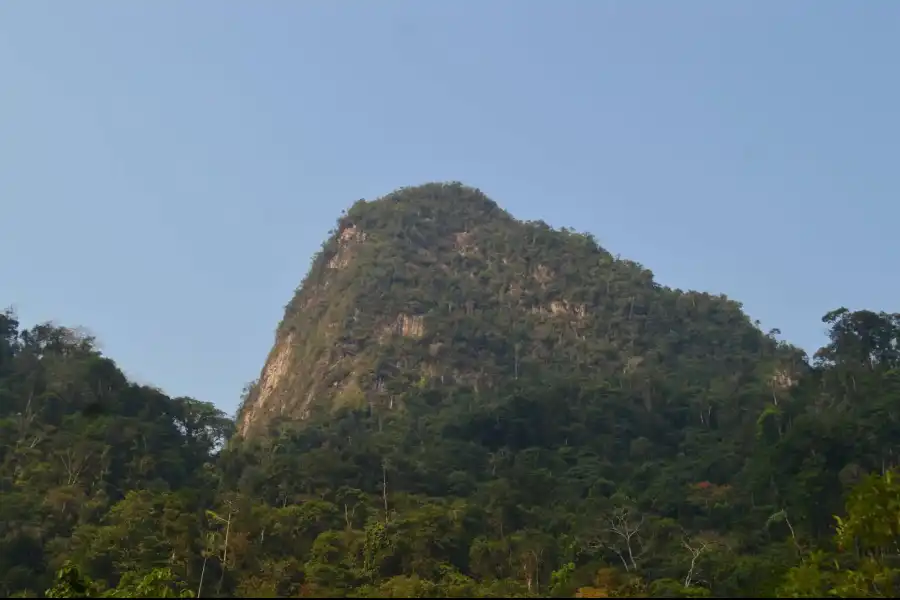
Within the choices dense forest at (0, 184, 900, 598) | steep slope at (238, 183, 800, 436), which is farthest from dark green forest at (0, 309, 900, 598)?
steep slope at (238, 183, 800, 436)

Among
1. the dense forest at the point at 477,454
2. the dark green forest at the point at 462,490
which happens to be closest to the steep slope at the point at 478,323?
the dense forest at the point at 477,454

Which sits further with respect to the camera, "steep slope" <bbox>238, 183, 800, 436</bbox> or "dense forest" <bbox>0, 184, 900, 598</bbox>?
"steep slope" <bbox>238, 183, 800, 436</bbox>

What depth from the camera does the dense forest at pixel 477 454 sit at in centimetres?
2559

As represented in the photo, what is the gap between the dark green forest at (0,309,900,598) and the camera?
81.8ft

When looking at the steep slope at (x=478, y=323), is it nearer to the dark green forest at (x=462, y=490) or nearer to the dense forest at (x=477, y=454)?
the dense forest at (x=477, y=454)

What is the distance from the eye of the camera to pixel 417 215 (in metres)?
72.1

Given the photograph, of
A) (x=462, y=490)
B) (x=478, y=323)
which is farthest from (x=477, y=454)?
Answer: (x=478, y=323)

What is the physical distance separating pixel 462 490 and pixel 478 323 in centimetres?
2290

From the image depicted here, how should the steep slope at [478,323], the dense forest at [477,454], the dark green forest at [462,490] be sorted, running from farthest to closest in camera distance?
the steep slope at [478,323]
the dense forest at [477,454]
the dark green forest at [462,490]

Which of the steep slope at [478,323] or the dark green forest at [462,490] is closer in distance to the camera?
the dark green forest at [462,490]

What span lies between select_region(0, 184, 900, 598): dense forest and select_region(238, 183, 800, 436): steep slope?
225mm

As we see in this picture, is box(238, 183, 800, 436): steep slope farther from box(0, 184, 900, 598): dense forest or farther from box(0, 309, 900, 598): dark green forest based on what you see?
box(0, 309, 900, 598): dark green forest

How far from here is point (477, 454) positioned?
137 ft

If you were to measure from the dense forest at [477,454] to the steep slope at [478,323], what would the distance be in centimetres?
22
